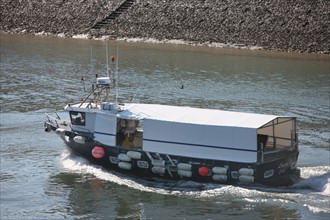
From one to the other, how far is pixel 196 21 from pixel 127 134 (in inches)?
1564

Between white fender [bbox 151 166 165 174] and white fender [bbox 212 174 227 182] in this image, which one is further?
white fender [bbox 151 166 165 174]

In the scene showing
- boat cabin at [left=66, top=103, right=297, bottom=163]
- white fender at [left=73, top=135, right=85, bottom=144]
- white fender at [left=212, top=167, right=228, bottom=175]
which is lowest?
white fender at [left=212, top=167, right=228, bottom=175]

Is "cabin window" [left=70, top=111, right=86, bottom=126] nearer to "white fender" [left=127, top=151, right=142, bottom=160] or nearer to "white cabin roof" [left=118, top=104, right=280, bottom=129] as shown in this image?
"white cabin roof" [left=118, top=104, right=280, bottom=129]

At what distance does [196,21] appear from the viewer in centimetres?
7094

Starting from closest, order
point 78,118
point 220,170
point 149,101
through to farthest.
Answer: point 220,170
point 78,118
point 149,101

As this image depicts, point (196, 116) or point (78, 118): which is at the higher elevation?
point (196, 116)

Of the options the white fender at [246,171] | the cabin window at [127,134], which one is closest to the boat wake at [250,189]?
the white fender at [246,171]

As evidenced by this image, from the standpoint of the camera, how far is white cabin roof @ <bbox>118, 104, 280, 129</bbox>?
99.8ft

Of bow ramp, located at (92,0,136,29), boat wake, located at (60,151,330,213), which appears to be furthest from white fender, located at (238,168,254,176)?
bow ramp, located at (92,0,136,29)

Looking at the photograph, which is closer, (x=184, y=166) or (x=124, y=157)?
(x=184, y=166)

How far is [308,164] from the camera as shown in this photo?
1335 inches

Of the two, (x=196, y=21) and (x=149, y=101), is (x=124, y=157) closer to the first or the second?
(x=149, y=101)

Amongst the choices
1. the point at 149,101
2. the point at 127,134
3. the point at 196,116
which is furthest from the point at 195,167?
the point at 149,101

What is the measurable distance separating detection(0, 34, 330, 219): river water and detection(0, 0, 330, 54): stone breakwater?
2449 millimetres
